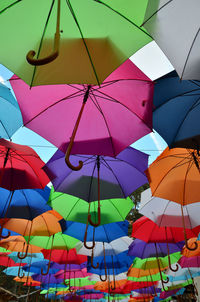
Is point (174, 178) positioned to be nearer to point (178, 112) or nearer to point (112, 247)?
point (178, 112)

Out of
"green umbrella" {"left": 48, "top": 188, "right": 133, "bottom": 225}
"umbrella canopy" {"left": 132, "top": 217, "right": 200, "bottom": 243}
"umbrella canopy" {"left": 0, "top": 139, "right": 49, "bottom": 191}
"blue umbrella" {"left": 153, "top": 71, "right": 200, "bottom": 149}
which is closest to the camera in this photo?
"blue umbrella" {"left": 153, "top": 71, "right": 200, "bottom": 149}

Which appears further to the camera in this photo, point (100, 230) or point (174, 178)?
point (100, 230)

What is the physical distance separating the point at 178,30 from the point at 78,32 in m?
0.73

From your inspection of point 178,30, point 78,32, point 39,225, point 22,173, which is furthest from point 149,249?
point 78,32

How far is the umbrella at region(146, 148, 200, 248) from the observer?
10.9 ft

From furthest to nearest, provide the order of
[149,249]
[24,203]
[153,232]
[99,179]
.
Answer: [149,249] → [153,232] → [24,203] → [99,179]

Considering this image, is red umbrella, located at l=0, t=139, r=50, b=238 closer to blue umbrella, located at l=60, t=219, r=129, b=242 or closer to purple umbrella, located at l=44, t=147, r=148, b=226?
purple umbrella, located at l=44, t=147, r=148, b=226

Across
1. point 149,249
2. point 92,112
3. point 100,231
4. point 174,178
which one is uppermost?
point 92,112

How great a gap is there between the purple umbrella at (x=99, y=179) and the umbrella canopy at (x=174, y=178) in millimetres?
322

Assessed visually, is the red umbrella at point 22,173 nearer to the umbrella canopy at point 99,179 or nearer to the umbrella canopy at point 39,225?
the umbrella canopy at point 99,179

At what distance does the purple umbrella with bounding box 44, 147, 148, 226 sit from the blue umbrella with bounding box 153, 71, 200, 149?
1165 mm

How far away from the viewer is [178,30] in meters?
1.69

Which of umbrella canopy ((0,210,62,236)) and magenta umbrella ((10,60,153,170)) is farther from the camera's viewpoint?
umbrella canopy ((0,210,62,236))

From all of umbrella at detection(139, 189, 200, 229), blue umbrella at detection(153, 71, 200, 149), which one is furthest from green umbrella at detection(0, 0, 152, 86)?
umbrella at detection(139, 189, 200, 229)
